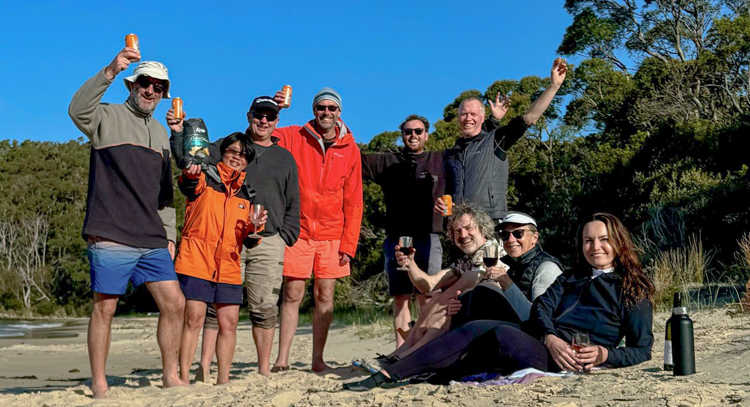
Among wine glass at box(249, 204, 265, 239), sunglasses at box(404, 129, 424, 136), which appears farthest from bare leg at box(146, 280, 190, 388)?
sunglasses at box(404, 129, 424, 136)

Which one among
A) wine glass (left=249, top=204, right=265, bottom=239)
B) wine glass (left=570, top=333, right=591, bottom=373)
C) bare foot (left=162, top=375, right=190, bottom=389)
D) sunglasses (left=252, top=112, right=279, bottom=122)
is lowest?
bare foot (left=162, top=375, right=190, bottom=389)

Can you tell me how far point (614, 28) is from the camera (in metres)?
24.8

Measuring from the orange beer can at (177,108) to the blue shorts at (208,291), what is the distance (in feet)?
3.54

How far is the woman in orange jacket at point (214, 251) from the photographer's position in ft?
15.3

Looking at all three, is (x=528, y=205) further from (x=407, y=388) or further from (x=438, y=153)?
(x=407, y=388)

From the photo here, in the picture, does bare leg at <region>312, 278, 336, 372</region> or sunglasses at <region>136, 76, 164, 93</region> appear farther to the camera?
bare leg at <region>312, 278, 336, 372</region>

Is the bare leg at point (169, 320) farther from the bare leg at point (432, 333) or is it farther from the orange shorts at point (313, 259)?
the bare leg at point (432, 333)

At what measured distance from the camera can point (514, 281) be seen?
4.57 meters

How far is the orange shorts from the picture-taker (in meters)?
5.51

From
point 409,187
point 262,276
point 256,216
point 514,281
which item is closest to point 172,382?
point 262,276

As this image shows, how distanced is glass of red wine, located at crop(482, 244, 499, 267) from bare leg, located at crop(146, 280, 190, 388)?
193cm

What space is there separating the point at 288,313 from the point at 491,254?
2.09 meters

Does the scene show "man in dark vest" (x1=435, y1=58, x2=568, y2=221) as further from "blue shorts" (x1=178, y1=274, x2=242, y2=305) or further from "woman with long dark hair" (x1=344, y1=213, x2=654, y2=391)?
"blue shorts" (x1=178, y1=274, x2=242, y2=305)

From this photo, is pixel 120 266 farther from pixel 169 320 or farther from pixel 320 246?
pixel 320 246
